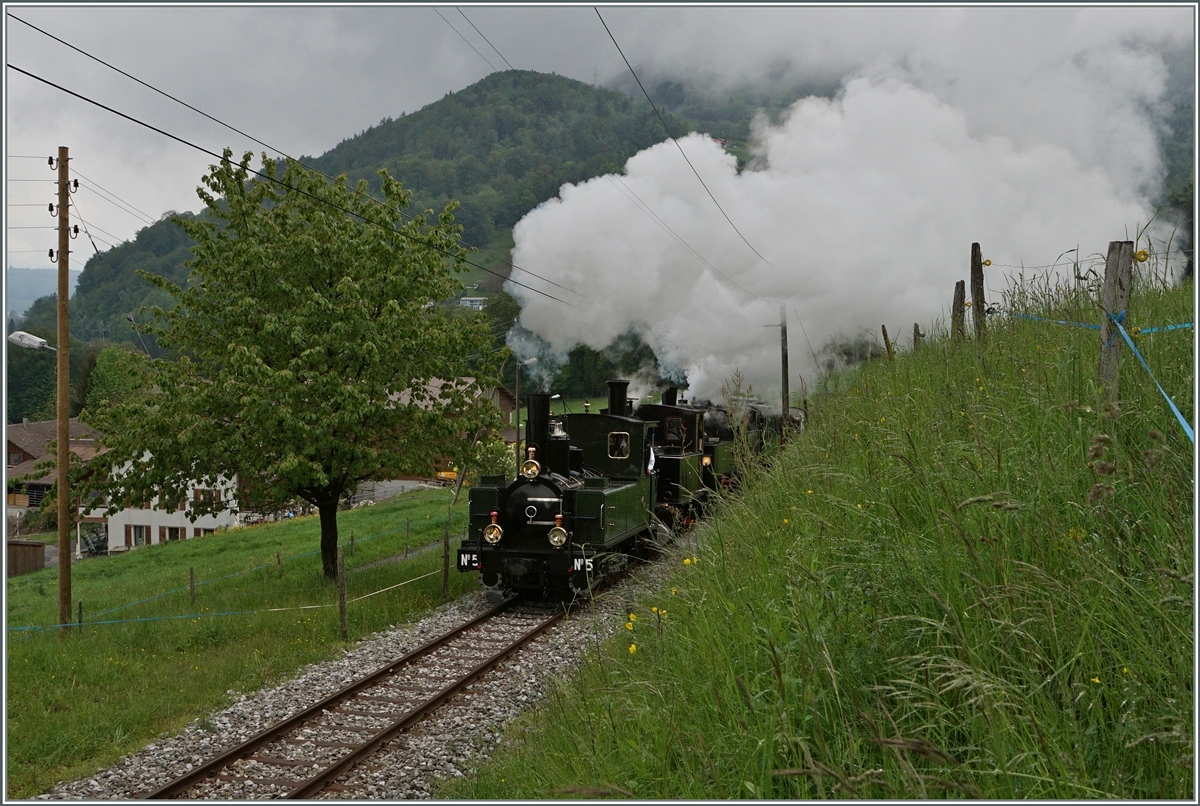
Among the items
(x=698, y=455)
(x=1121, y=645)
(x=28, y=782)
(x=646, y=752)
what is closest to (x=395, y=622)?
(x=28, y=782)

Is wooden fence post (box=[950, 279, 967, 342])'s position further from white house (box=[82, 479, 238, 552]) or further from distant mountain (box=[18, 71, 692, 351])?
distant mountain (box=[18, 71, 692, 351])

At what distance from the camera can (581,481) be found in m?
12.3

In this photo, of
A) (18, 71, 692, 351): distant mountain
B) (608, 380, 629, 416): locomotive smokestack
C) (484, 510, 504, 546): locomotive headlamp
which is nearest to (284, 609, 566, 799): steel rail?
(484, 510, 504, 546): locomotive headlamp

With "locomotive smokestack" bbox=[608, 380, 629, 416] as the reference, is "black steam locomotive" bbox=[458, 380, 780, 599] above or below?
below

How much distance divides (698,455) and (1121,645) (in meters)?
12.8

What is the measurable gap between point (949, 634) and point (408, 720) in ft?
18.2

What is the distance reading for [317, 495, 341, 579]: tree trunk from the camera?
14.0m

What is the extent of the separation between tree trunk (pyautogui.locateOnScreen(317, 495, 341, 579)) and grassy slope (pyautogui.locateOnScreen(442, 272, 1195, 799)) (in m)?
9.59

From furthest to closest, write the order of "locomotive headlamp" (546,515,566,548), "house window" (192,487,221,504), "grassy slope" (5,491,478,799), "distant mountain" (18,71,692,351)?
"distant mountain" (18,71,692,351) → "house window" (192,487,221,504) → "locomotive headlamp" (546,515,566,548) → "grassy slope" (5,491,478,799)

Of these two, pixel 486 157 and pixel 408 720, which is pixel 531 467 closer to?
pixel 408 720

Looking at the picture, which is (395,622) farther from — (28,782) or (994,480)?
(994,480)

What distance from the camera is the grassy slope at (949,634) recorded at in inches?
95.8

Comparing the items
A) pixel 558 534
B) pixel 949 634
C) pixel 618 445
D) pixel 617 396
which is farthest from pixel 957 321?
pixel 617 396

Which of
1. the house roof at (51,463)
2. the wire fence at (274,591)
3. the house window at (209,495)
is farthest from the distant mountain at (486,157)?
the house window at (209,495)
